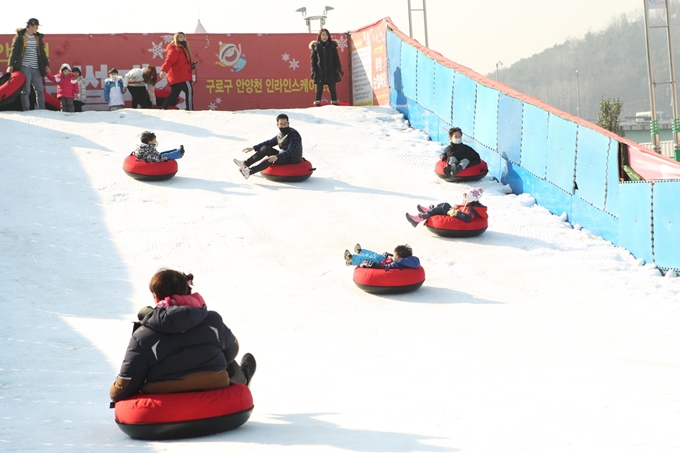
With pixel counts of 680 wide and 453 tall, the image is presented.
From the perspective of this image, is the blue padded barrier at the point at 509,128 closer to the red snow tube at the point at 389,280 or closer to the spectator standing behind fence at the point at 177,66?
the red snow tube at the point at 389,280

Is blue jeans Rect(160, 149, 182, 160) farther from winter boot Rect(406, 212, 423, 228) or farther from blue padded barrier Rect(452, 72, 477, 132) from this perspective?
blue padded barrier Rect(452, 72, 477, 132)

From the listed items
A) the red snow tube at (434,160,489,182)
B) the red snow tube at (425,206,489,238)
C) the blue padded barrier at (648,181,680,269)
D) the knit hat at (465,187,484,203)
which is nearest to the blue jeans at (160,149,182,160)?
the red snow tube at (434,160,489,182)

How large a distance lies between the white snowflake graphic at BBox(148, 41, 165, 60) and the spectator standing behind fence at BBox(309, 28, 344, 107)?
10.1 feet

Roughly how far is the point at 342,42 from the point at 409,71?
3004 mm

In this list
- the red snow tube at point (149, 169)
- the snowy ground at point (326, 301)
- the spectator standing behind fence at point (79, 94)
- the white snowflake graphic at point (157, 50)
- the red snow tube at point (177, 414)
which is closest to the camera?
the red snow tube at point (177, 414)

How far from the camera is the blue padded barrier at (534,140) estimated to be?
1087 cm

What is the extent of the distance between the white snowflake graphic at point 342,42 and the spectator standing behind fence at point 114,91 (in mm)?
4684

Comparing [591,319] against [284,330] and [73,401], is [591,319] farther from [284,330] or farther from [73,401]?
[73,401]

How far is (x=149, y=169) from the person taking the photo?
427 inches

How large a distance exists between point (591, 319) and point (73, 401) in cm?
431

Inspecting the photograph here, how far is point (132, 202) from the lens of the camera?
33.7 ft

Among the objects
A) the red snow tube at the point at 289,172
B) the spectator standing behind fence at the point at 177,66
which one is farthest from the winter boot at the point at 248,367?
the spectator standing behind fence at the point at 177,66

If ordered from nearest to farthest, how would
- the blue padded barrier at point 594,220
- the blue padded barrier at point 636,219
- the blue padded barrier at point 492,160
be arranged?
the blue padded barrier at point 636,219
the blue padded barrier at point 594,220
the blue padded barrier at point 492,160

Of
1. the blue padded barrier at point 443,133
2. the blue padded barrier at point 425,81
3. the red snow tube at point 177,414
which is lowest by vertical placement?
the red snow tube at point 177,414
